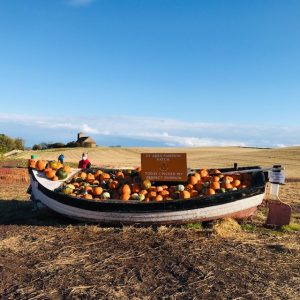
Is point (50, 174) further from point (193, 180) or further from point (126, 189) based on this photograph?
point (193, 180)

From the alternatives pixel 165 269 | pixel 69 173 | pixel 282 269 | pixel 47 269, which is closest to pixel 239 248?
pixel 282 269

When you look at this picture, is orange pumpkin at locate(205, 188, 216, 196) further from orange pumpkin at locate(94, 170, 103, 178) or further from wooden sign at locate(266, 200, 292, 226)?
orange pumpkin at locate(94, 170, 103, 178)

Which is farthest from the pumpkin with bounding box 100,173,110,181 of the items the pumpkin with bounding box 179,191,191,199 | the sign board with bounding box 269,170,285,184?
the sign board with bounding box 269,170,285,184

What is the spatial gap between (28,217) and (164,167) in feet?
12.6

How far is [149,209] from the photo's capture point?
877 cm

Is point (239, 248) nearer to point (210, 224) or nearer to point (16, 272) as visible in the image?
point (210, 224)

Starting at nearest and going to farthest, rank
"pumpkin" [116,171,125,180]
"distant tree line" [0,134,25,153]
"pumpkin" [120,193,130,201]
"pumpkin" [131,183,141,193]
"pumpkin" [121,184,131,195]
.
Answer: "pumpkin" [120,193,130,201] < "pumpkin" [121,184,131,195] < "pumpkin" [131,183,141,193] < "pumpkin" [116,171,125,180] < "distant tree line" [0,134,25,153]

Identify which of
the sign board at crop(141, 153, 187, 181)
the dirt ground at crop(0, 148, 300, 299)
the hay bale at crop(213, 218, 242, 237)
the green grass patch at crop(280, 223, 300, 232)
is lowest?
the dirt ground at crop(0, 148, 300, 299)

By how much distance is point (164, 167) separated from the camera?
10133mm

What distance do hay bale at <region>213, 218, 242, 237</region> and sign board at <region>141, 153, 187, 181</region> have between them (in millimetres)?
1527

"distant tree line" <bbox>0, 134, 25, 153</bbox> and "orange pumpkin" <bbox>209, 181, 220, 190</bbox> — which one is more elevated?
"distant tree line" <bbox>0, 134, 25, 153</bbox>

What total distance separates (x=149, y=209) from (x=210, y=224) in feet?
4.61

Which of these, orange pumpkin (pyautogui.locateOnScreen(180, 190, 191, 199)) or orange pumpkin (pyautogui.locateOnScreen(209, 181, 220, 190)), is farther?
orange pumpkin (pyautogui.locateOnScreen(209, 181, 220, 190))

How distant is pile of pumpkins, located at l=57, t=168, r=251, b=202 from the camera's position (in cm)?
952
